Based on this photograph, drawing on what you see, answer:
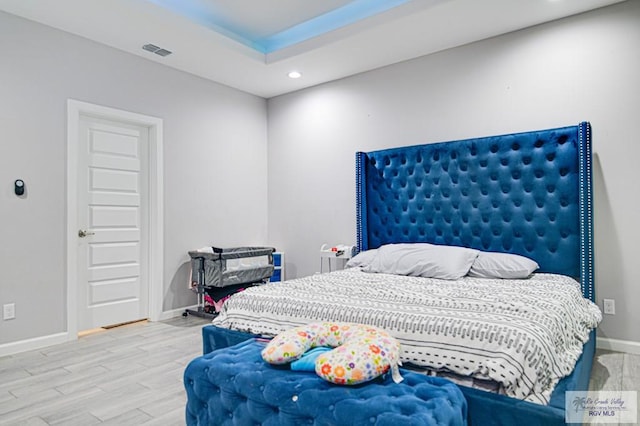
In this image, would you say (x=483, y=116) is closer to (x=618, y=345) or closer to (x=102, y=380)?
(x=618, y=345)

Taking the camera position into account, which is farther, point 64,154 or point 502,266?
point 64,154

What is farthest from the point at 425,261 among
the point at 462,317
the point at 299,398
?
the point at 299,398

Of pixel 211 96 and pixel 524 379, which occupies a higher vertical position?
pixel 211 96

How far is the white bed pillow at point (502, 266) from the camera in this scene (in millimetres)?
3092

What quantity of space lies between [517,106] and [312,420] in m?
3.27

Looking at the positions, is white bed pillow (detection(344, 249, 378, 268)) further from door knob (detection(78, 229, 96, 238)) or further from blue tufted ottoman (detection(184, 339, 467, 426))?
door knob (detection(78, 229, 96, 238))

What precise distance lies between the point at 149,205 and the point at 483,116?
11.3ft

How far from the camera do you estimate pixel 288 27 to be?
13.3ft

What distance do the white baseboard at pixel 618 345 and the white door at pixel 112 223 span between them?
4178 mm

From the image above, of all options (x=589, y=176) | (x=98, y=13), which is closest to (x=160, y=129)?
(x=98, y=13)

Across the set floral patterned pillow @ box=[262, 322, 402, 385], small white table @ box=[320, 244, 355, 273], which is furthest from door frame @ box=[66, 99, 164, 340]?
floral patterned pillow @ box=[262, 322, 402, 385]

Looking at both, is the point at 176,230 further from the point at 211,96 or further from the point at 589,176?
the point at 589,176

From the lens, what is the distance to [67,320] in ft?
11.8

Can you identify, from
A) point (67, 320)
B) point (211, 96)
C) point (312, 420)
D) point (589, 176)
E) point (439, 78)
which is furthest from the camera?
point (211, 96)
